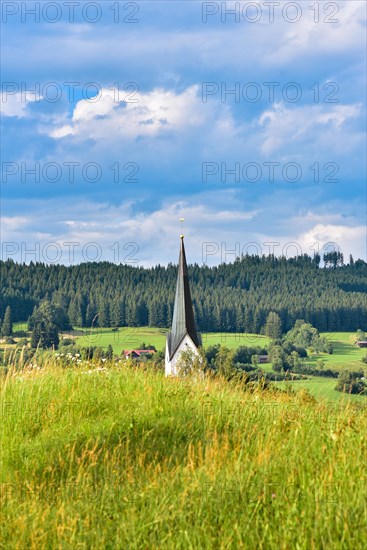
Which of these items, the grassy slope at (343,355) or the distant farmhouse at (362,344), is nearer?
the grassy slope at (343,355)

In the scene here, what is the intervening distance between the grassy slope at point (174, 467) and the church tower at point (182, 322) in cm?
4919

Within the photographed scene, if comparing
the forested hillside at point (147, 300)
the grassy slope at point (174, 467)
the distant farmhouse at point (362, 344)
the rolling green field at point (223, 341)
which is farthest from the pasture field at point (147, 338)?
the grassy slope at point (174, 467)

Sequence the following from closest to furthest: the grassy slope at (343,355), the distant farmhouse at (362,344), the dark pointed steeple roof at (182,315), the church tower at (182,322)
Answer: the church tower at (182,322) → the dark pointed steeple roof at (182,315) → the grassy slope at (343,355) → the distant farmhouse at (362,344)

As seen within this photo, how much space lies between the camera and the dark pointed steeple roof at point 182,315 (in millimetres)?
62125

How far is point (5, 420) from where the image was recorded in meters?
10.2

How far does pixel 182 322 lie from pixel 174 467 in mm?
55863

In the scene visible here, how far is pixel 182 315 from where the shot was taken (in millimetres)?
64562

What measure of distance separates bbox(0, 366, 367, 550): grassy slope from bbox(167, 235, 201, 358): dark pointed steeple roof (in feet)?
163

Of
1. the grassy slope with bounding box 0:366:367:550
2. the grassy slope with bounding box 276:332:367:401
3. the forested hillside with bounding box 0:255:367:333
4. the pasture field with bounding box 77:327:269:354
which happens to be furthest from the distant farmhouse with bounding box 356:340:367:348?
the grassy slope with bounding box 0:366:367:550

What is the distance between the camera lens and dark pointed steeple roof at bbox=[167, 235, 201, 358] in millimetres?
62125

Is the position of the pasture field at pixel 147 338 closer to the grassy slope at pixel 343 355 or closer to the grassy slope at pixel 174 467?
the grassy slope at pixel 343 355

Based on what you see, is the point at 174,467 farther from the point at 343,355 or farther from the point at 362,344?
the point at 362,344

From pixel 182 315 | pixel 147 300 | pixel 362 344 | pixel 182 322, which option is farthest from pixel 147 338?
pixel 182 322

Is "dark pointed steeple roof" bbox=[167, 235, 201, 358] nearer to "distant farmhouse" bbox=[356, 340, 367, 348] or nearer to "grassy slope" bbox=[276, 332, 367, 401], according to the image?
"grassy slope" bbox=[276, 332, 367, 401]
